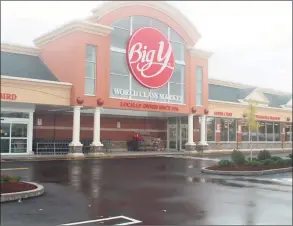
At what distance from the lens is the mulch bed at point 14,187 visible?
8911mm

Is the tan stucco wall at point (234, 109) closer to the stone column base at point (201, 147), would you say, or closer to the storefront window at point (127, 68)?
the stone column base at point (201, 147)

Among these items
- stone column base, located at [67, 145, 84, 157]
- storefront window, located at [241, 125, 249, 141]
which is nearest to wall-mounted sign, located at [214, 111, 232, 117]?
storefront window, located at [241, 125, 249, 141]

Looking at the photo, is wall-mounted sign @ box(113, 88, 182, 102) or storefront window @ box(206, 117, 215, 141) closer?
wall-mounted sign @ box(113, 88, 182, 102)

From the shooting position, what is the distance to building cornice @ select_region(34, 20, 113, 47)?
2298 cm

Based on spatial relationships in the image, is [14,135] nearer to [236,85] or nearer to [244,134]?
[244,134]

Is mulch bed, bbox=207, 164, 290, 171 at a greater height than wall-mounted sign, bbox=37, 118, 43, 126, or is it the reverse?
wall-mounted sign, bbox=37, 118, 43, 126

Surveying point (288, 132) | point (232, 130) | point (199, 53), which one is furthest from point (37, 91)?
point (288, 132)

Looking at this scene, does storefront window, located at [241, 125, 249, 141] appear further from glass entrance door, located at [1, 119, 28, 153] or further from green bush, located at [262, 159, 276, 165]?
glass entrance door, located at [1, 119, 28, 153]

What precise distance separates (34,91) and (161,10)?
11482 mm

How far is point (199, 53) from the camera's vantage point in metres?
29.7

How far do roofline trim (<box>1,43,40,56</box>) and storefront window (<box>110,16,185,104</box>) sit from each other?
5669 mm

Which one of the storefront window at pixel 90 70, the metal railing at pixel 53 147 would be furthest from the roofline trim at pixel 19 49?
the metal railing at pixel 53 147

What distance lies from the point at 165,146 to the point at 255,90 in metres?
11.7

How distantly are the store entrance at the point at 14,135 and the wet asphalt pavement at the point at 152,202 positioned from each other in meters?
10.2
